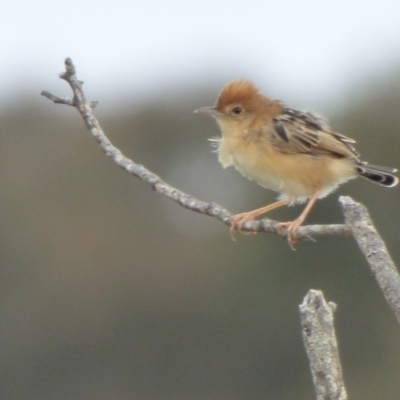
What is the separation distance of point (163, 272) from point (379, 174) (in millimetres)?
32862

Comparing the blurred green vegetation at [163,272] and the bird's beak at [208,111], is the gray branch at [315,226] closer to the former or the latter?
the bird's beak at [208,111]

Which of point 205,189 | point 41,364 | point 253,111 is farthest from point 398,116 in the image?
point 253,111

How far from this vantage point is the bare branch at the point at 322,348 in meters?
6.01

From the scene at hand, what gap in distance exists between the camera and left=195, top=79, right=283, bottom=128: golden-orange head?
970cm

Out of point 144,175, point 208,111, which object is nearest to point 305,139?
point 208,111

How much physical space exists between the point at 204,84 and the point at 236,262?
744cm

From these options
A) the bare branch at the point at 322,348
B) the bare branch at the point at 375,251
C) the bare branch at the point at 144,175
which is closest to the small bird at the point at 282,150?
the bare branch at the point at 144,175

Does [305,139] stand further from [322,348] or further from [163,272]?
[163,272]

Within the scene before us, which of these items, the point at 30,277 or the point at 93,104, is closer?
the point at 93,104

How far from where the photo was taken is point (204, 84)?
1800 inches

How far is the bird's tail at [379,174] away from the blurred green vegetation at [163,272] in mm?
20912

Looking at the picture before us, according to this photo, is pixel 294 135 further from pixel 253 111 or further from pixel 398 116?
pixel 398 116

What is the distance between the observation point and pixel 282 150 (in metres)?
9.44

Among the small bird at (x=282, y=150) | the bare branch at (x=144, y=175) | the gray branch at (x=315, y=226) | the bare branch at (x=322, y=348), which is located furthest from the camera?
the small bird at (x=282, y=150)
